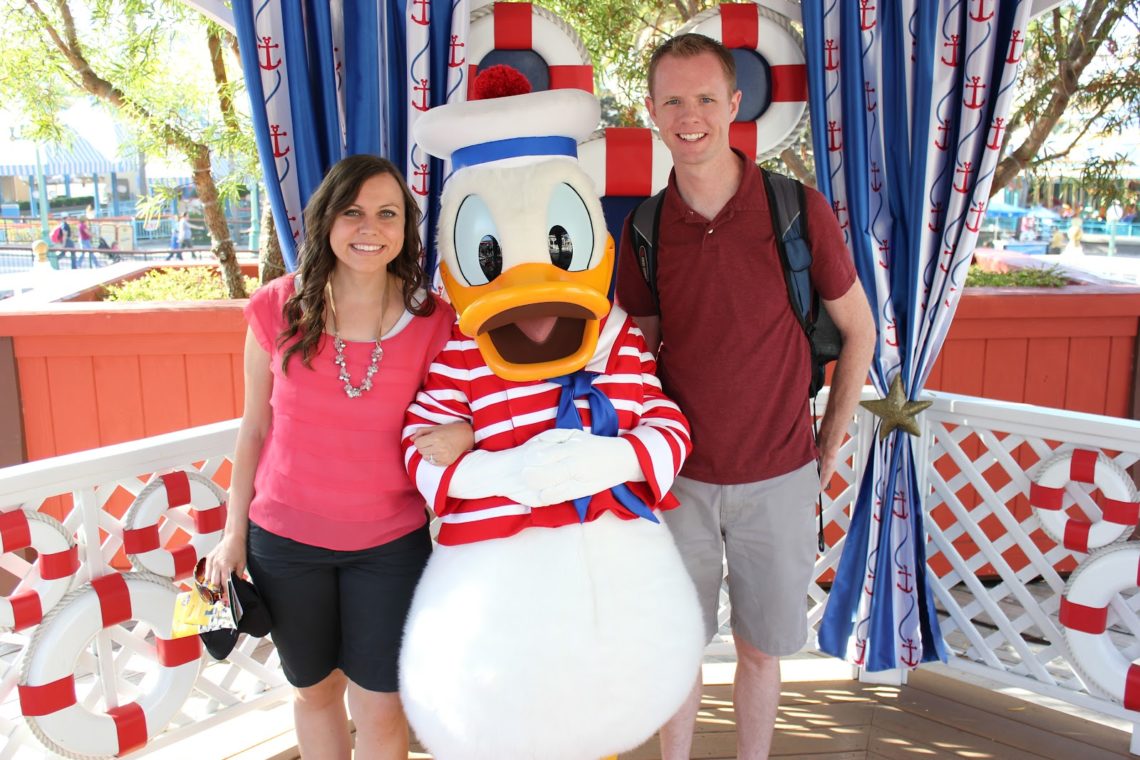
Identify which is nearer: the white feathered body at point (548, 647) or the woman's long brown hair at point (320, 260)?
the white feathered body at point (548, 647)

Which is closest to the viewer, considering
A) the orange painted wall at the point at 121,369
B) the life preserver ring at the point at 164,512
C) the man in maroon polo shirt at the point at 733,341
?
the man in maroon polo shirt at the point at 733,341

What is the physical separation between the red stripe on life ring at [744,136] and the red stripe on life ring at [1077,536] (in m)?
1.27

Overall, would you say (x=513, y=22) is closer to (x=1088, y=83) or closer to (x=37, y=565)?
(x=37, y=565)

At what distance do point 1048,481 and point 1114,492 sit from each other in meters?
0.15

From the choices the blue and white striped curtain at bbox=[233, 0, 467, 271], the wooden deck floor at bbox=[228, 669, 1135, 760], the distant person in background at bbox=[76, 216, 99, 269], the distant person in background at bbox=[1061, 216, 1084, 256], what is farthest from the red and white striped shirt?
the distant person in background at bbox=[76, 216, 99, 269]

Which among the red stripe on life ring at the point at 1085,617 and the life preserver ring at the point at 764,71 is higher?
the life preserver ring at the point at 764,71

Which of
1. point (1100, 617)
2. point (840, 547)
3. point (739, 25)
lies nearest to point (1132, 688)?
point (1100, 617)

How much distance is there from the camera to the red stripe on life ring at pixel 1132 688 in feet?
7.54

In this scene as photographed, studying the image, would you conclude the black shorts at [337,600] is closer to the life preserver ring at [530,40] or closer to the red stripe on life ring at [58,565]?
the red stripe on life ring at [58,565]

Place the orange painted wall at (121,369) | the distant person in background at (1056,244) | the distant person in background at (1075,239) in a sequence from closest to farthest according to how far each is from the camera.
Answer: the orange painted wall at (121,369) < the distant person in background at (1075,239) < the distant person in background at (1056,244)

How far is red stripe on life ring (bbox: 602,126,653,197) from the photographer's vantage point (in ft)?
7.52

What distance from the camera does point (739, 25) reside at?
7.56ft

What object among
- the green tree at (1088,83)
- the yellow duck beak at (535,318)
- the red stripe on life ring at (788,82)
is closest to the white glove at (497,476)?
the yellow duck beak at (535,318)

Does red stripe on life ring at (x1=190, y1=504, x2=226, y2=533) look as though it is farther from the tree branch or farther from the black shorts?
the tree branch
